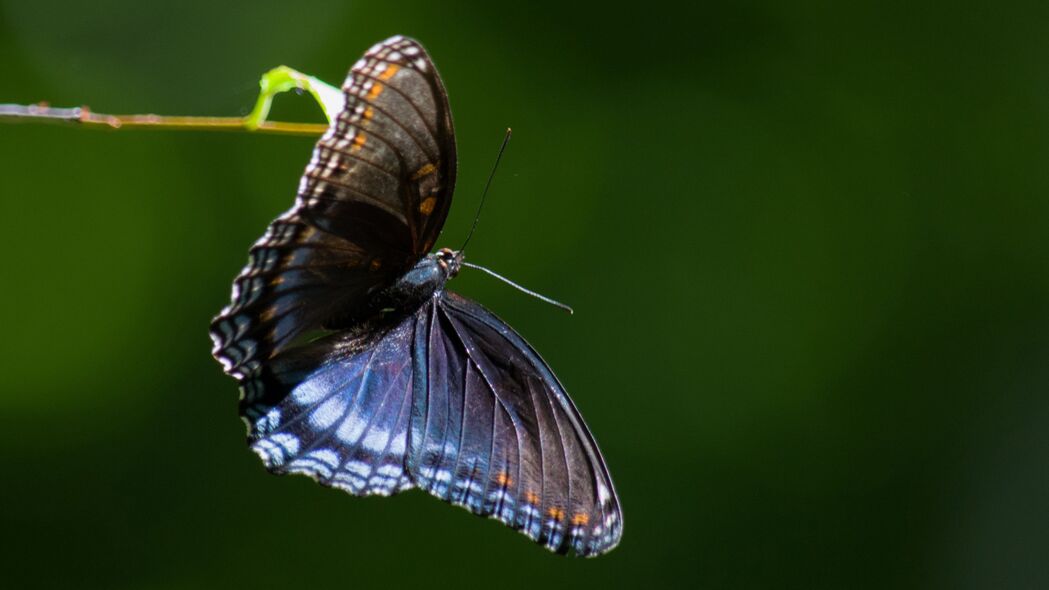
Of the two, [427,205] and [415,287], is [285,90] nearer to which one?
[427,205]

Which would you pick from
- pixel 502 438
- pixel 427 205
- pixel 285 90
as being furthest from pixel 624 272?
pixel 285 90

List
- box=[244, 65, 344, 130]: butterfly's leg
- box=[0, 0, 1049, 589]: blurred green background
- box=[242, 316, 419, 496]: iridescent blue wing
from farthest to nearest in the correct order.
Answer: box=[0, 0, 1049, 589]: blurred green background < box=[242, 316, 419, 496]: iridescent blue wing < box=[244, 65, 344, 130]: butterfly's leg

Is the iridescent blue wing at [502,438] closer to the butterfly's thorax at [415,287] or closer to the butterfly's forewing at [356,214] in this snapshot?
the butterfly's thorax at [415,287]

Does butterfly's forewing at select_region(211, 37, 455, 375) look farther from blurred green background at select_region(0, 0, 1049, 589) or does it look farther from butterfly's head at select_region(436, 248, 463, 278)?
blurred green background at select_region(0, 0, 1049, 589)

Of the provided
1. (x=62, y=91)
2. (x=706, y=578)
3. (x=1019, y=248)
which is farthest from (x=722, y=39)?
(x=62, y=91)

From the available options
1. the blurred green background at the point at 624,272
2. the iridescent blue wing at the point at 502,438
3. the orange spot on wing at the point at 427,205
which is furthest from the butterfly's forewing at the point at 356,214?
the blurred green background at the point at 624,272

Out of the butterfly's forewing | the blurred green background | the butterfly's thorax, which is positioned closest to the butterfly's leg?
the butterfly's forewing

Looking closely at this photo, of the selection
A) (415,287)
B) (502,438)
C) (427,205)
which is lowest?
(502,438)
